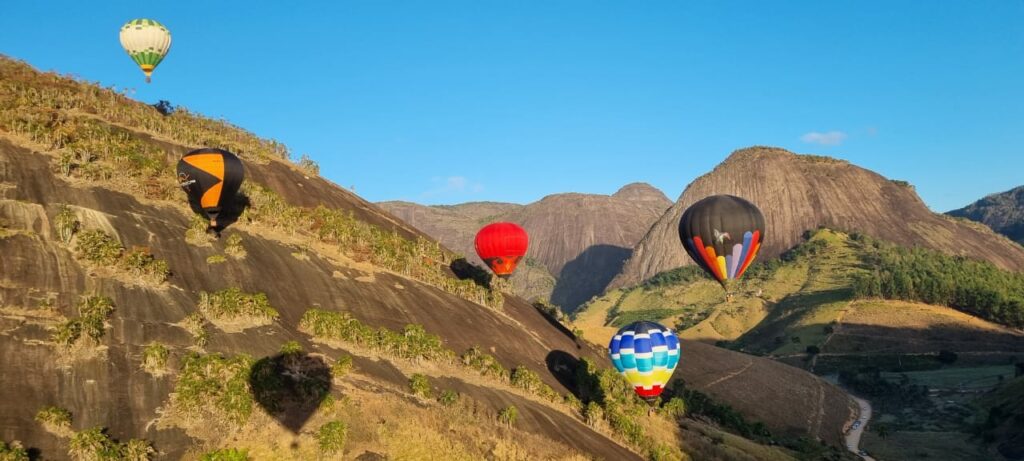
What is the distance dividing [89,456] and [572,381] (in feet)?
111

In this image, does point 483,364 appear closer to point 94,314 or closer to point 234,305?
point 234,305

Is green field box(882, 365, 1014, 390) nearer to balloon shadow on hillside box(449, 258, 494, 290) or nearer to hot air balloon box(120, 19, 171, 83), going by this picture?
balloon shadow on hillside box(449, 258, 494, 290)

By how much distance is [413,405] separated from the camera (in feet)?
102

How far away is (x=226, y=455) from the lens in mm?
23609

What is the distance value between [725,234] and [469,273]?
22.8m

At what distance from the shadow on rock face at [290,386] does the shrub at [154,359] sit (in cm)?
348

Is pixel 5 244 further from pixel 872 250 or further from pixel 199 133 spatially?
pixel 872 250

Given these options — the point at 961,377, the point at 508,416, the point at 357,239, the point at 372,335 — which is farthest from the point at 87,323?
the point at 961,377

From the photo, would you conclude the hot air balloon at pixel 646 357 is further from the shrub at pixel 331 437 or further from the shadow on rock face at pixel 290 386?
the shrub at pixel 331 437

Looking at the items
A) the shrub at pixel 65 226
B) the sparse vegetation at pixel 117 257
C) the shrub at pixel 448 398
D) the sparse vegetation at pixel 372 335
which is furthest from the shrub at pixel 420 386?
the shrub at pixel 65 226

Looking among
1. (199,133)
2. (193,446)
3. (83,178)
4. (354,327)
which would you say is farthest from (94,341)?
(199,133)

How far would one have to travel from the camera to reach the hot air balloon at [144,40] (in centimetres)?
5562

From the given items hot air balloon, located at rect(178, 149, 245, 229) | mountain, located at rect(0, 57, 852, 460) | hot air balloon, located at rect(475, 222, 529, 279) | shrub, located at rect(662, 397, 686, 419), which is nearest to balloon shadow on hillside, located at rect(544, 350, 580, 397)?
mountain, located at rect(0, 57, 852, 460)

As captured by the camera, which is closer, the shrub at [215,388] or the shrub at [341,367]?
the shrub at [215,388]
